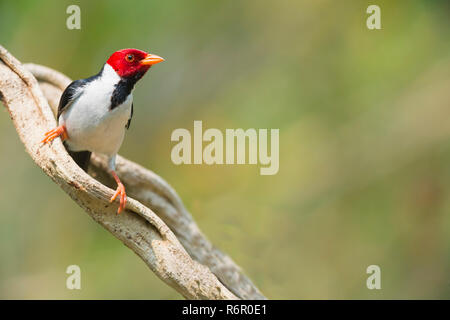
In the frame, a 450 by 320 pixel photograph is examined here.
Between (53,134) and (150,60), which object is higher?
(150,60)

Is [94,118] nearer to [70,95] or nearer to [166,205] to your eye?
[70,95]

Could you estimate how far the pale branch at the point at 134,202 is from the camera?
3.11 meters

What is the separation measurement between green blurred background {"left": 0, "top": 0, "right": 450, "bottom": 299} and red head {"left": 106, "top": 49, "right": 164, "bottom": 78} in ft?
11.6

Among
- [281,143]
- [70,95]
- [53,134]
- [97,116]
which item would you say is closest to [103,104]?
[97,116]

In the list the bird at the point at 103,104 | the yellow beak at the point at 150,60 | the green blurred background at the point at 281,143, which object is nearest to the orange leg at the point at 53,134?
the bird at the point at 103,104

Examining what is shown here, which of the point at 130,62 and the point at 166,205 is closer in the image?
the point at 130,62

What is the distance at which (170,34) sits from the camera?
25.3ft

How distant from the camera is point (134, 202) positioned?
3.15 metres

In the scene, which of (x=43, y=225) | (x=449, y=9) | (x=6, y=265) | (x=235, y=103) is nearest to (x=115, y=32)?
(x=235, y=103)

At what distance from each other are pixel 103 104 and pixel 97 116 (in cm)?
9

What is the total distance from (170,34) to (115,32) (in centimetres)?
90

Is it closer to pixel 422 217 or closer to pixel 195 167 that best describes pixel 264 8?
pixel 195 167

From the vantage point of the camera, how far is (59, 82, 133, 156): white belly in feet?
11.2

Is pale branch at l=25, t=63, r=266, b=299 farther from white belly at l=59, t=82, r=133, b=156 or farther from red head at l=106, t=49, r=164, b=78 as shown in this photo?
red head at l=106, t=49, r=164, b=78
